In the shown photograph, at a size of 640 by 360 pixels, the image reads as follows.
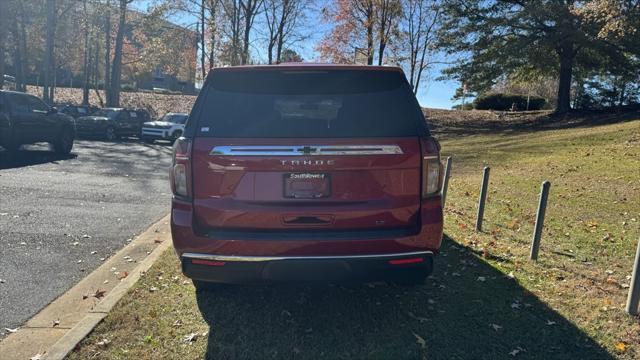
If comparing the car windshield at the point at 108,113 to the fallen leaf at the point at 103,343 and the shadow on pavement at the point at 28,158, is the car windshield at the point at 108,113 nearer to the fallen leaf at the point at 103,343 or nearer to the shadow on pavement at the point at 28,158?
the shadow on pavement at the point at 28,158

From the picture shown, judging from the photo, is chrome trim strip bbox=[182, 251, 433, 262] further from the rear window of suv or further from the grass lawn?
the rear window of suv

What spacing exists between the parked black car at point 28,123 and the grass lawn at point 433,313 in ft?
32.9

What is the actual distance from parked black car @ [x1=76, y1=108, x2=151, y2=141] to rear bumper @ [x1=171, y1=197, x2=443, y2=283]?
21.7 meters

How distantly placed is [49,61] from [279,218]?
97.8 ft

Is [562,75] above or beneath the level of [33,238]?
above

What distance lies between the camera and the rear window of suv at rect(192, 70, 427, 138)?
11.4 feet

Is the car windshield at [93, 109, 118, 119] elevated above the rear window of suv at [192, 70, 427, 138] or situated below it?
below

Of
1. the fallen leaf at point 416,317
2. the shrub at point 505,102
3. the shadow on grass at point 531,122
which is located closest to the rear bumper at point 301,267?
the fallen leaf at point 416,317

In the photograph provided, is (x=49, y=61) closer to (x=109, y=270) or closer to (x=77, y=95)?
(x=77, y=95)

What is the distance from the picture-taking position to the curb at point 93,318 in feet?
11.0

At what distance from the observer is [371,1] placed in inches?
1271

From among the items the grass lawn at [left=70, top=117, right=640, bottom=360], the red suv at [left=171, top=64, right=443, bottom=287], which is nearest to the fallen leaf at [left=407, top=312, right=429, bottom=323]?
the grass lawn at [left=70, top=117, right=640, bottom=360]

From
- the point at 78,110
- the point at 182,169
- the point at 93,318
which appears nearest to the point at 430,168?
the point at 182,169

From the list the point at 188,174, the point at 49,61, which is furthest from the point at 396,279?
the point at 49,61
